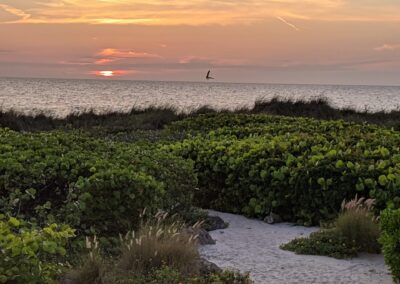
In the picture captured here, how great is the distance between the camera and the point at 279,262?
22.7ft

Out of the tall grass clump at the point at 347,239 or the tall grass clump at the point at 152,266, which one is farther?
the tall grass clump at the point at 347,239

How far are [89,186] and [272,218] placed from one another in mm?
3306

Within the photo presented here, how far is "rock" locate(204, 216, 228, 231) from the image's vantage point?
8504 mm

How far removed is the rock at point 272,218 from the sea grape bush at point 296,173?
0.35 feet

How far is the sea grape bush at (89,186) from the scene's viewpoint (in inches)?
270

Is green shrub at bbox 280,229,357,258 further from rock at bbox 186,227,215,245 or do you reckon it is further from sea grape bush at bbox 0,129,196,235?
sea grape bush at bbox 0,129,196,235

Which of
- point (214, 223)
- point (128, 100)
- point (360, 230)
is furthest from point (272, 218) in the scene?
point (128, 100)

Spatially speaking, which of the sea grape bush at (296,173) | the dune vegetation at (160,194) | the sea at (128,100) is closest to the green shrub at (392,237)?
the dune vegetation at (160,194)

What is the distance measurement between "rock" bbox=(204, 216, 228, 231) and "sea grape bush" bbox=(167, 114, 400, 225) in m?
0.78

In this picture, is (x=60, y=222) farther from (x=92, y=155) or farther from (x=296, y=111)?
(x=296, y=111)

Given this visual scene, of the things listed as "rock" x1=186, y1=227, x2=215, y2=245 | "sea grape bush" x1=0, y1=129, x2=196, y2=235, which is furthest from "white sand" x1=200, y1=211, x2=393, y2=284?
"sea grape bush" x1=0, y1=129, x2=196, y2=235

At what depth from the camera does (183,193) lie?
848cm

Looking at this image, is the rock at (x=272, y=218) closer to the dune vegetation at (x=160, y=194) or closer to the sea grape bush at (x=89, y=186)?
the dune vegetation at (x=160, y=194)

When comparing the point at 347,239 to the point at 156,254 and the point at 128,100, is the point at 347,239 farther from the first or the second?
the point at 128,100
